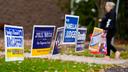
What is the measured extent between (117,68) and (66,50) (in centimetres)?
308

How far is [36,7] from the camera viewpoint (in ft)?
80.9

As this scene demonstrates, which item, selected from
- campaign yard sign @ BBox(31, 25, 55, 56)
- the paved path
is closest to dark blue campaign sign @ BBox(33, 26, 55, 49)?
campaign yard sign @ BBox(31, 25, 55, 56)

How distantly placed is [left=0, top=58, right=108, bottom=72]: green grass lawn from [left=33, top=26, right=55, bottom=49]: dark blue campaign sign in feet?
1.43

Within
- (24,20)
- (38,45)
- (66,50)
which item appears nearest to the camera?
(38,45)

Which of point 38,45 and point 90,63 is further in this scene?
point 90,63

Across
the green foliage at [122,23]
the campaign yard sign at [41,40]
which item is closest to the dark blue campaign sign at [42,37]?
the campaign yard sign at [41,40]

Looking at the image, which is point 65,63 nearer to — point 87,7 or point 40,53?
point 40,53

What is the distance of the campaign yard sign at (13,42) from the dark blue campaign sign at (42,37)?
22.6 inches

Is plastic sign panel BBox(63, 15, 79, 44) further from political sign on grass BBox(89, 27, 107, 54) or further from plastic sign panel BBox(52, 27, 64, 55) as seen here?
political sign on grass BBox(89, 27, 107, 54)

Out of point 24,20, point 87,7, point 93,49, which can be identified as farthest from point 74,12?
point 93,49

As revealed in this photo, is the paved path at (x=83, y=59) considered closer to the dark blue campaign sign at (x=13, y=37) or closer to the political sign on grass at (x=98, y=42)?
the political sign on grass at (x=98, y=42)

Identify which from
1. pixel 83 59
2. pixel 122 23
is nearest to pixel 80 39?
pixel 83 59

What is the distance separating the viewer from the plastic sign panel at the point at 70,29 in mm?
14391

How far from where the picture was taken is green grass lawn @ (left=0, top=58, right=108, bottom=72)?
1116 centimetres
